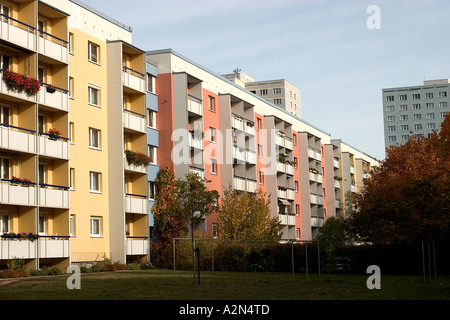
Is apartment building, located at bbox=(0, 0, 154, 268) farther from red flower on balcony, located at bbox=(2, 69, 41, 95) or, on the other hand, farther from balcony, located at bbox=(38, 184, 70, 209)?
red flower on balcony, located at bbox=(2, 69, 41, 95)

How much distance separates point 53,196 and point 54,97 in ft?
18.3

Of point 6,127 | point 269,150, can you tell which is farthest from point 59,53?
point 269,150

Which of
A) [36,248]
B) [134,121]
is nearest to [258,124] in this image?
[134,121]

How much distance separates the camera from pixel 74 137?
41.6 metres

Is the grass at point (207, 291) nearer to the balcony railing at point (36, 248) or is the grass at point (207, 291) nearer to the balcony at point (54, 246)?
the balcony railing at point (36, 248)

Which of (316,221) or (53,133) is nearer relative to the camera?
(53,133)

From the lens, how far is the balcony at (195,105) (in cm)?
5291

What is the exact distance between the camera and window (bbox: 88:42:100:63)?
4366 cm

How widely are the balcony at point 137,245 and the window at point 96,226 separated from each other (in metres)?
2.03

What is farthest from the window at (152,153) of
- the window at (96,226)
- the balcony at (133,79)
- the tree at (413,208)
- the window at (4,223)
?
the tree at (413,208)

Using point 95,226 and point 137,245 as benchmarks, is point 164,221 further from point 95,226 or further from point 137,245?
point 95,226

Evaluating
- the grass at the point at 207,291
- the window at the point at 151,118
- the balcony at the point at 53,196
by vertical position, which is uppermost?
the window at the point at 151,118

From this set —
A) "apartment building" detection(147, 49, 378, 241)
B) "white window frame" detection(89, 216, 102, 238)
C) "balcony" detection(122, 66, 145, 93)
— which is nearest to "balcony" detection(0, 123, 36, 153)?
"white window frame" detection(89, 216, 102, 238)
